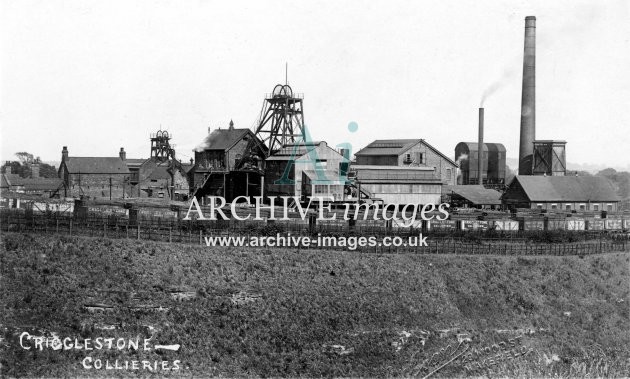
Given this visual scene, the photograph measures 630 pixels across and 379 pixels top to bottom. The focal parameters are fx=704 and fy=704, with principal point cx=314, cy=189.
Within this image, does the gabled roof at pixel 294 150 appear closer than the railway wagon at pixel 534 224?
No

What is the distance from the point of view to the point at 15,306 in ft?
73.1

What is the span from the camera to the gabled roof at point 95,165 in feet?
228

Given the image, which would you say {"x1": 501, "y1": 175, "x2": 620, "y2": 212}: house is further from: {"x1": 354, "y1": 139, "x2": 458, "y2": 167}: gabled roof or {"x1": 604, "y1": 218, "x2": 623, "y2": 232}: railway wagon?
{"x1": 354, "y1": 139, "x2": 458, "y2": 167}: gabled roof

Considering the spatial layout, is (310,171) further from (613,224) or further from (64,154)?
(64,154)

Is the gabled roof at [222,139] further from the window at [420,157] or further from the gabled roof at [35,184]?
the gabled roof at [35,184]

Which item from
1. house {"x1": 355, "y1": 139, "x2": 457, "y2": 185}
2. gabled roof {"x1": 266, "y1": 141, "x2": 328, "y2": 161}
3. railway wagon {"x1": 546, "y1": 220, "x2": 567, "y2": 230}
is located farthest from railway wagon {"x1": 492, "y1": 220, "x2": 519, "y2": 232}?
house {"x1": 355, "y1": 139, "x2": 457, "y2": 185}

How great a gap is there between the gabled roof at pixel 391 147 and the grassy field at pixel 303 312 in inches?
1238

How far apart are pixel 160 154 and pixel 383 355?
59920 mm

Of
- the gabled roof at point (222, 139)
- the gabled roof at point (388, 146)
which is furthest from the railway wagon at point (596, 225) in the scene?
the gabled roof at point (222, 139)

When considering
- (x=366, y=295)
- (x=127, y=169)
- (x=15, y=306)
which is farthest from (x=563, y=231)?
(x=127, y=169)

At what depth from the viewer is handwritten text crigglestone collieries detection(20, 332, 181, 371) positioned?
2022 cm

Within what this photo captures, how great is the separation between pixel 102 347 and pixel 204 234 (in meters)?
12.9

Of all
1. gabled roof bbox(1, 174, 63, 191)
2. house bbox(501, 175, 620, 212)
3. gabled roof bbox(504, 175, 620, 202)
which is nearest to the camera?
house bbox(501, 175, 620, 212)

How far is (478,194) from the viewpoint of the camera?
65.2 m
